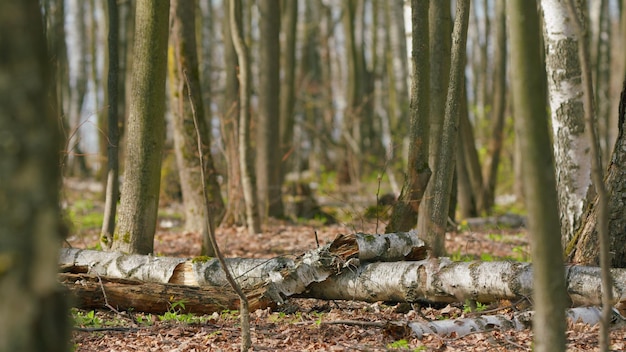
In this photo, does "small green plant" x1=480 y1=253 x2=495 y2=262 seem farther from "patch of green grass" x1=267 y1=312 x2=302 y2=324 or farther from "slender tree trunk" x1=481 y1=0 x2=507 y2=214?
"slender tree trunk" x1=481 y1=0 x2=507 y2=214

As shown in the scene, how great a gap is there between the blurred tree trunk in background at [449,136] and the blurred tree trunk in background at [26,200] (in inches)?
179

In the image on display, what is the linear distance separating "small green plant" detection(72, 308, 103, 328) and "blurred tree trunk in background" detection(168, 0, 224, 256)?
3.98 meters

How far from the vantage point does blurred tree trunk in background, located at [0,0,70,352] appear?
98.3 inches

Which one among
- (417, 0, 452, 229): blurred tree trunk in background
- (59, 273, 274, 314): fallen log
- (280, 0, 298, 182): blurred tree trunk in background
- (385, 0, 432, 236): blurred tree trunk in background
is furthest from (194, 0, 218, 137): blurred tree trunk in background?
(59, 273, 274, 314): fallen log

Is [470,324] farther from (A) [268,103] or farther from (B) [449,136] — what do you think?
(A) [268,103]

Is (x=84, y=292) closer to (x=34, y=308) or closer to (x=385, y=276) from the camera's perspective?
(x=385, y=276)

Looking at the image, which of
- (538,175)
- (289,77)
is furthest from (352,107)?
(538,175)

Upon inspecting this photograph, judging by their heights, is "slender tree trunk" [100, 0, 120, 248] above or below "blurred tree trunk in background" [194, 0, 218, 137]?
below

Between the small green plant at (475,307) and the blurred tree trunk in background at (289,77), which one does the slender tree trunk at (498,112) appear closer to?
the blurred tree trunk in background at (289,77)

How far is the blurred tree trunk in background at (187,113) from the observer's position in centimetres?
1022

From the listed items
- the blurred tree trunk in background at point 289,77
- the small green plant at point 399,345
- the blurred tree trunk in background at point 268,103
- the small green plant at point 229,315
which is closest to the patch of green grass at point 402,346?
the small green plant at point 399,345

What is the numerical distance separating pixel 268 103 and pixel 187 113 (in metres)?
2.93

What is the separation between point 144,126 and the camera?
25.0 ft

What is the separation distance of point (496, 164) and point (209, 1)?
1788cm
